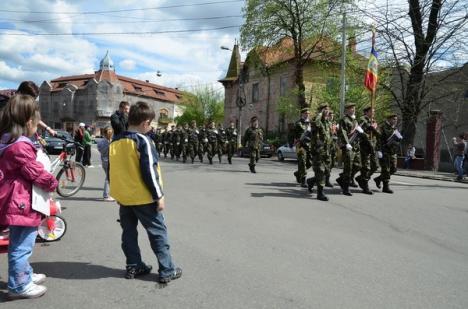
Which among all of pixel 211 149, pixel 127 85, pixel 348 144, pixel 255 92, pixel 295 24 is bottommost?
pixel 211 149

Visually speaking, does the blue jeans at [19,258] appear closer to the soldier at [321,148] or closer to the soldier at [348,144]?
the soldier at [321,148]

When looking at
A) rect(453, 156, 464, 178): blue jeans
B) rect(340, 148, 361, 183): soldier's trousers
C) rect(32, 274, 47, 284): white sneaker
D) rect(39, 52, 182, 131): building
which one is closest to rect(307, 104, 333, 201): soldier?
rect(340, 148, 361, 183): soldier's trousers

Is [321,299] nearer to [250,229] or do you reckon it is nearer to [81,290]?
[81,290]

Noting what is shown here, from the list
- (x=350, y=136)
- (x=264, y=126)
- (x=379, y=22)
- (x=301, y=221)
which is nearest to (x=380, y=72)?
(x=379, y=22)

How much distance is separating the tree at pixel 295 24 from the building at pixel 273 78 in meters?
0.62

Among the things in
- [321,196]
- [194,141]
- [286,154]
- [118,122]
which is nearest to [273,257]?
[118,122]

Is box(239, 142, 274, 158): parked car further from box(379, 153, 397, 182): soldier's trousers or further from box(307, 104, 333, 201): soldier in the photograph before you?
box(307, 104, 333, 201): soldier

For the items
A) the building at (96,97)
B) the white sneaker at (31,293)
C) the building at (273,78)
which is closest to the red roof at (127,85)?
the building at (96,97)

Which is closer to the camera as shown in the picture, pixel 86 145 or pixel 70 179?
pixel 70 179

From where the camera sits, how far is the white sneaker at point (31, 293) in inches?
142

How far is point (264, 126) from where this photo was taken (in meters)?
45.4

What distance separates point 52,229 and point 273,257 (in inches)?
108

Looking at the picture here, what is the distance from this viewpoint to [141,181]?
3990 mm

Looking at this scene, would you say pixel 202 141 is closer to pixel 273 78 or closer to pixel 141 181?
pixel 141 181
